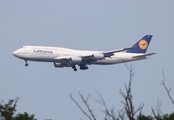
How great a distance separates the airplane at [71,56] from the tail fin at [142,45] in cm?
354

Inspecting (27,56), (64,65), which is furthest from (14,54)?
(64,65)

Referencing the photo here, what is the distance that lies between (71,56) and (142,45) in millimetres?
16669

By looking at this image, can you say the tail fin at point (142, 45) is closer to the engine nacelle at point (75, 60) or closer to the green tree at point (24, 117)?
the engine nacelle at point (75, 60)

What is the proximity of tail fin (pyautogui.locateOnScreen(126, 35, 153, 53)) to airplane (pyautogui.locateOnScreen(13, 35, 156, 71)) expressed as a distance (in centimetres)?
354

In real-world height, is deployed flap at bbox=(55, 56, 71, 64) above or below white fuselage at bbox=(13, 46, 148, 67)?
below

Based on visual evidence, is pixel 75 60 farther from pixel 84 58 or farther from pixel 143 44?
pixel 143 44

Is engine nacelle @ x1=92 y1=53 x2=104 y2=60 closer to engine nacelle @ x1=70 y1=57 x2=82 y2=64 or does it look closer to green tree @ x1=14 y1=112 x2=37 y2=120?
engine nacelle @ x1=70 y1=57 x2=82 y2=64

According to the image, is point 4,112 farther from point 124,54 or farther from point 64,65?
point 124,54

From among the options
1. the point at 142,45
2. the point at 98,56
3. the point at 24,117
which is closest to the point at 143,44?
the point at 142,45

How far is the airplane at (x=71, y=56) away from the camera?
70688 millimetres

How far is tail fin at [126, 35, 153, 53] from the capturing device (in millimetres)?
83875

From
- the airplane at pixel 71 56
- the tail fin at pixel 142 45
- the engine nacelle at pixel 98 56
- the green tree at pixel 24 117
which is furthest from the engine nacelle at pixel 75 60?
the green tree at pixel 24 117

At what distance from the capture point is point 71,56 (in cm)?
7431

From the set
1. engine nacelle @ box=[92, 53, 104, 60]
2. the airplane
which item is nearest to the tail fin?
the airplane
